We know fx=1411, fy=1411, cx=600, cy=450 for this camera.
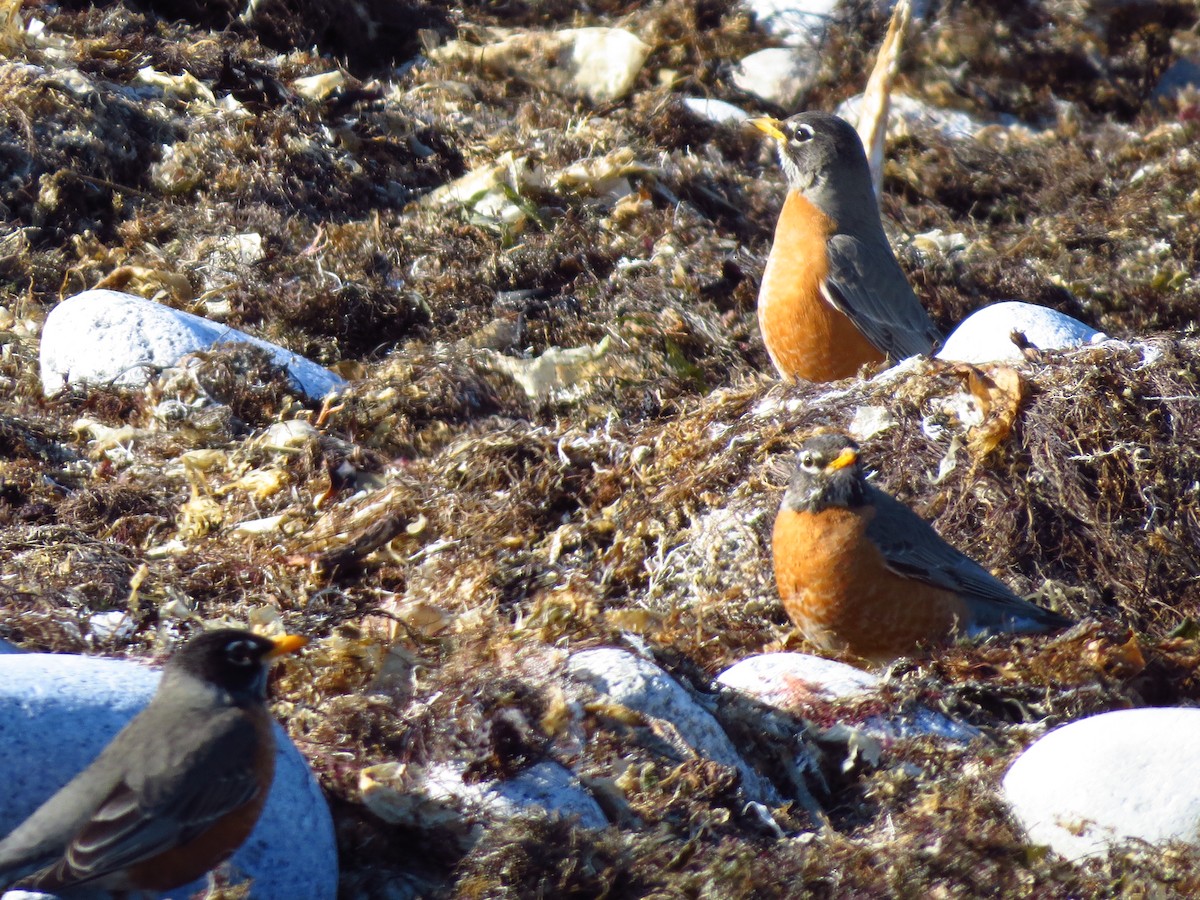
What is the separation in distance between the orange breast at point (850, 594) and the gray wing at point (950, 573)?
0.13ft

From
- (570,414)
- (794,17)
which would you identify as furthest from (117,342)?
(794,17)

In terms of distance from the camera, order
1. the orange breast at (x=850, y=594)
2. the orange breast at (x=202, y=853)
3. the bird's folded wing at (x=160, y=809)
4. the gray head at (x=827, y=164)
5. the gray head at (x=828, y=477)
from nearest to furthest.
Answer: the bird's folded wing at (x=160, y=809)
the orange breast at (x=202, y=853)
the orange breast at (x=850, y=594)
the gray head at (x=828, y=477)
the gray head at (x=827, y=164)

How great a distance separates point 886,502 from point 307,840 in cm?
272

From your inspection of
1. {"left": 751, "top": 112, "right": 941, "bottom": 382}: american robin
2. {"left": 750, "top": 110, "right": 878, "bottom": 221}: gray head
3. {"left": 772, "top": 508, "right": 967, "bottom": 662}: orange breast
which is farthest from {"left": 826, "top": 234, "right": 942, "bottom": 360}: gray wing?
{"left": 772, "top": 508, "right": 967, "bottom": 662}: orange breast

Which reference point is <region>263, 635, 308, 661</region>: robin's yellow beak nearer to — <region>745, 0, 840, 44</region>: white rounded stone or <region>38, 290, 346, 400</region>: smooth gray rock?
<region>38, 290, 346, 400</region>: smooth gray rock

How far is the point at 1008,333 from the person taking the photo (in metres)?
7.18

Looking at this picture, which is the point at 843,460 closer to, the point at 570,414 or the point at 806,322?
the point at 806,322

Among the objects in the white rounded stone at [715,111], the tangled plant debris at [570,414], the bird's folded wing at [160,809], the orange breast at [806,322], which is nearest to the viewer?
the bird's folded wing at [160,809]

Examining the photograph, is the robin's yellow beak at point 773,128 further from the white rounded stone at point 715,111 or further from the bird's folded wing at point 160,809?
the bird's folded wing at point 160,809

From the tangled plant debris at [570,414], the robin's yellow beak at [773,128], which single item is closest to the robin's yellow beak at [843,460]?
the tangled plant debris at [570,414]

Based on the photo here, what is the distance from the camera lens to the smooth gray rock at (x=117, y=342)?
23.4 ft

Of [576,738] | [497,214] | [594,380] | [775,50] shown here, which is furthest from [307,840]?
[775,50]

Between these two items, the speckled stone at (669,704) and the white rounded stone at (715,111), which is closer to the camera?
the speckled stone at (669,704)

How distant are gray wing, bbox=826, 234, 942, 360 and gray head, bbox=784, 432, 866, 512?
228cm
